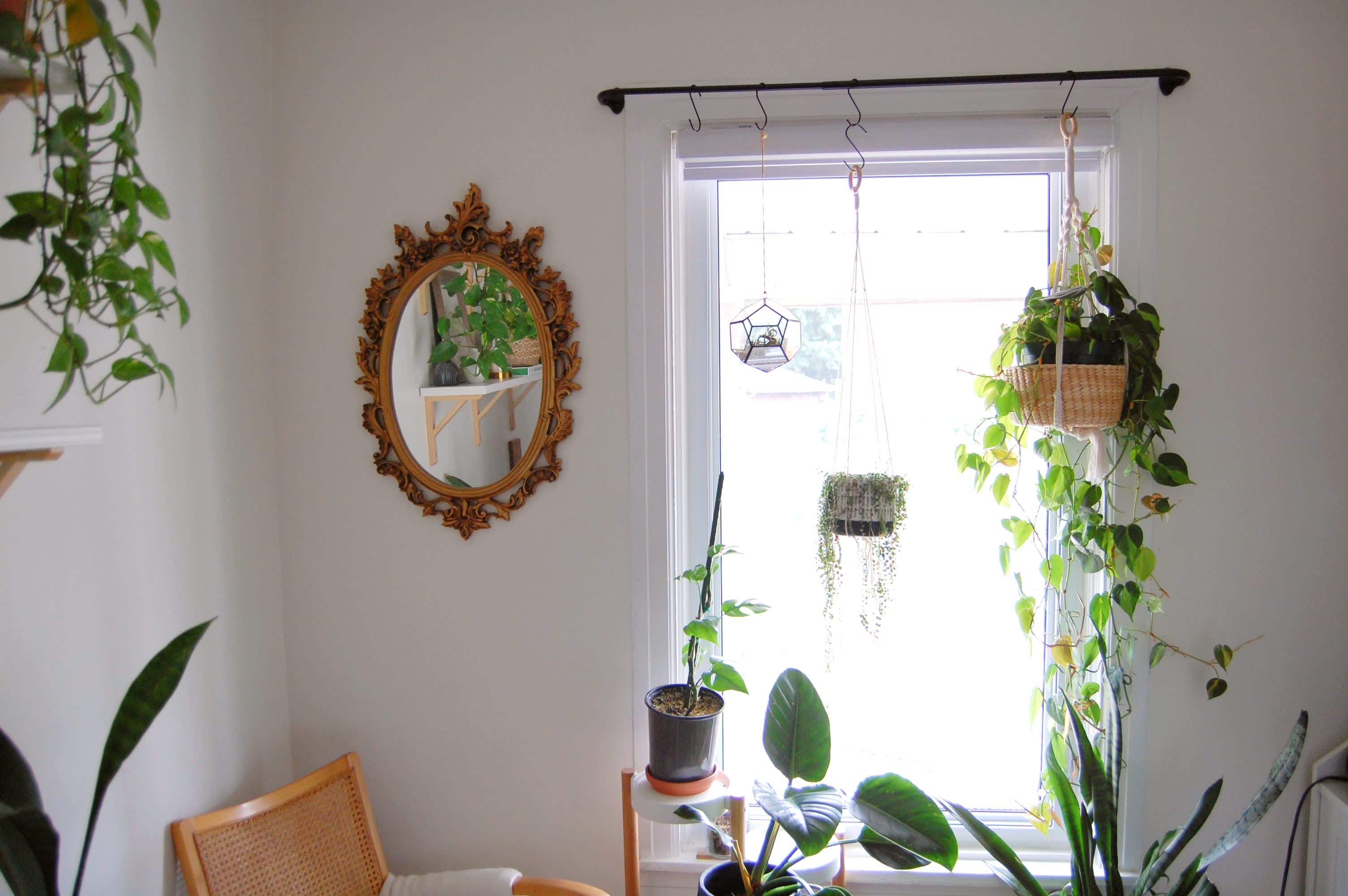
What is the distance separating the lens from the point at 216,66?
1.68 m

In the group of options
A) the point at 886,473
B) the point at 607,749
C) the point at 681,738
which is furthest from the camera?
the point at 607,749

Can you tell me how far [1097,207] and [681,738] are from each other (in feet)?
4.70

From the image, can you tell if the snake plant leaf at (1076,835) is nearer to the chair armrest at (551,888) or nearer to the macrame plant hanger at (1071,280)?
the macrame plant hanger at (1071,280)

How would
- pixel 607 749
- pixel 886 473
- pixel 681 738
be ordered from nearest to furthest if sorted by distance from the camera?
1. pixel 681 738
2. pixel 886 473
3. pixel 607 749

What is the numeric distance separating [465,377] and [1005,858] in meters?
1.47

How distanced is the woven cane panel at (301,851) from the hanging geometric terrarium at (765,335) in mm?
1257

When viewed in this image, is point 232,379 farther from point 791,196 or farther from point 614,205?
point 791,196

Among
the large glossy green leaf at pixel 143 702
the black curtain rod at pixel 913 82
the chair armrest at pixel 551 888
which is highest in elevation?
Result: the black curtain rod at pixel 913 82

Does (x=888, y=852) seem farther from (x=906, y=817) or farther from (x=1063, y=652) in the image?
(x=1063, y=652)

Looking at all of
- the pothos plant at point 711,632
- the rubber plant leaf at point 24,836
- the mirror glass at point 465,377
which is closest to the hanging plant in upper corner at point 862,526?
the pothos plant at point 711,632

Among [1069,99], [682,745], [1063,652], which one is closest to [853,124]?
A: [1069,99]

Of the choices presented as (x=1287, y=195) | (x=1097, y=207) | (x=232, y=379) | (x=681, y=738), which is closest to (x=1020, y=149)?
(x=1097, y=207)

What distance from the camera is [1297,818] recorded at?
171 centimetres

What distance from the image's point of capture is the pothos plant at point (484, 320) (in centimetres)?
181
